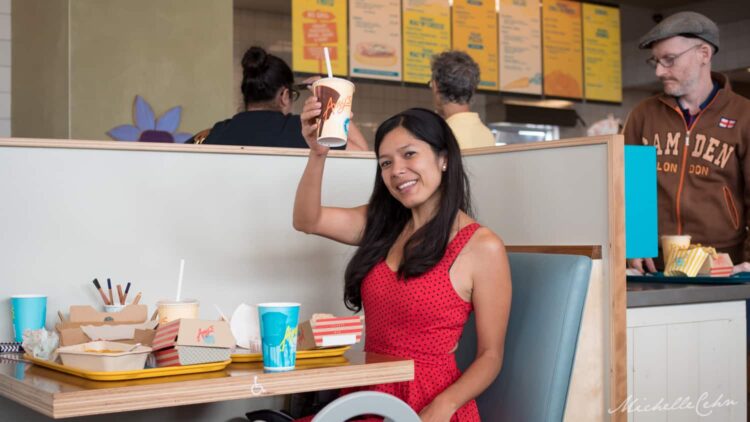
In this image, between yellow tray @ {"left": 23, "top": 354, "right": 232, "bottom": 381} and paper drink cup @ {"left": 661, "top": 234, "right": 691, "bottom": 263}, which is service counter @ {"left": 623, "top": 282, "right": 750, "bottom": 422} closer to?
paper drink cup @ {"left": 661, "top": 234, "right": 691, "bottom": 263}

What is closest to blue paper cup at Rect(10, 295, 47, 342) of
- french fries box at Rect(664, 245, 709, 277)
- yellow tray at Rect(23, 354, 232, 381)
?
yellow tray at Rect(23, 354, 232, 381)

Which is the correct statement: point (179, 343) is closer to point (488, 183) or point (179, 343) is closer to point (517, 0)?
point (488, 183)

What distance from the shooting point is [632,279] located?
2727 mm

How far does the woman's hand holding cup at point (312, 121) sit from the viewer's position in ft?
6.23

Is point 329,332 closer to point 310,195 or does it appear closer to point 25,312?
point 310,195

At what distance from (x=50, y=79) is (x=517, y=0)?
2.96 metres

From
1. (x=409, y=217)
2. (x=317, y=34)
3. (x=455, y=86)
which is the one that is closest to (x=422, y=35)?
(x=317, y=34)

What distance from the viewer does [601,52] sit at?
20.2 feet

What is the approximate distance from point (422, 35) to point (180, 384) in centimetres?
407

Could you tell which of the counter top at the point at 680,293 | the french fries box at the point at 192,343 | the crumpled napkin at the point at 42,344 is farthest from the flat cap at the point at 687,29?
the crumpled napkin at the point at 42,344

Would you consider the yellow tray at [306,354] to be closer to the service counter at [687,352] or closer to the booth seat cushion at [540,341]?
the booth seat cushion at [540,341]

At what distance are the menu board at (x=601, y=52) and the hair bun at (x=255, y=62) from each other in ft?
11.1

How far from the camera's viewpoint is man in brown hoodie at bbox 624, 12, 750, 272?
3.22 meters

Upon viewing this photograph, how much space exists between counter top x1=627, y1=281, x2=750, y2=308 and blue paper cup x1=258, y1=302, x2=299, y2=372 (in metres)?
1.01
